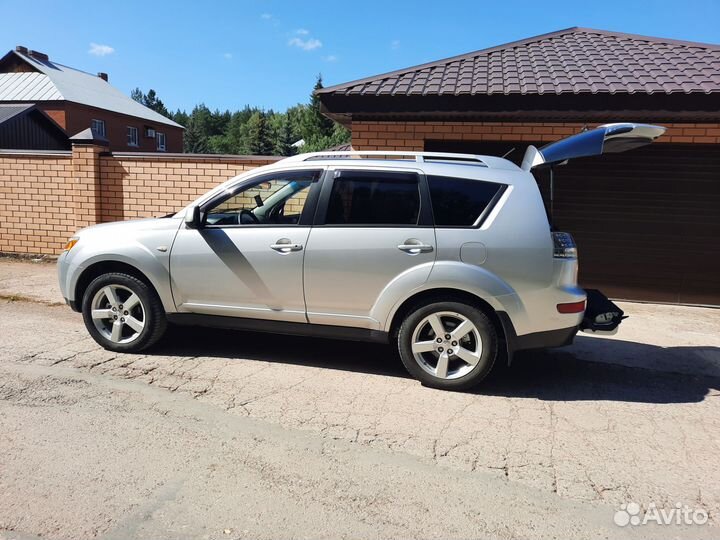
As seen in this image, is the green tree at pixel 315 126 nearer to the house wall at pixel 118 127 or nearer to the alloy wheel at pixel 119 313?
the house wall at pixel 118 127

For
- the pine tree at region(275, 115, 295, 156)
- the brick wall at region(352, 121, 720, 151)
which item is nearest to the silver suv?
the brick wall at region(352, 121, 720, 151)

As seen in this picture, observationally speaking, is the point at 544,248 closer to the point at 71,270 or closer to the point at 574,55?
the point at 71,270

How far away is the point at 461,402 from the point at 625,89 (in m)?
5.32

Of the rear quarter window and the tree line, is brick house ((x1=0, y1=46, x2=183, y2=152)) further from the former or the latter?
the rear quarter window

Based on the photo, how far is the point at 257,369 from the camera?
4.94 m

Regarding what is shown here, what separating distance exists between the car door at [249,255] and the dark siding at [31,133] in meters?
20.9

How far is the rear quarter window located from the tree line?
128ft

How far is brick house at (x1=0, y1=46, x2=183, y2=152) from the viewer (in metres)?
35.1

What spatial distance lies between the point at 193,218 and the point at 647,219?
6.52 meters

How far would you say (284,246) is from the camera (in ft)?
15.6

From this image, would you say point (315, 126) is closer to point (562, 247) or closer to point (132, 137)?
point (132, 137)

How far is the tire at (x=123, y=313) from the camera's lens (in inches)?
200

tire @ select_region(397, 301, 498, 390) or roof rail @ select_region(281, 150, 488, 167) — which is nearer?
tire @ select_region(397, 301, 498, 390)

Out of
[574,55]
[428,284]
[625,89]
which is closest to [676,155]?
[625,89]
